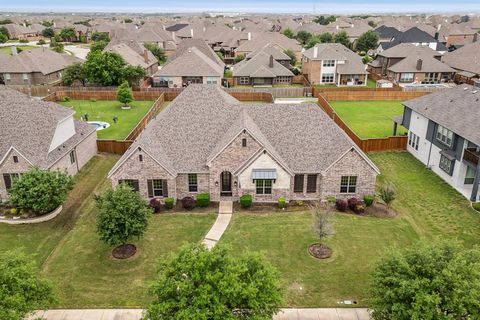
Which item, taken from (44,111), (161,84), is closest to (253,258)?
(44,111)

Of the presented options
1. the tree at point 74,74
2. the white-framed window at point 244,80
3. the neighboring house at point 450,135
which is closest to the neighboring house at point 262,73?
the white-framed window at point 244,80

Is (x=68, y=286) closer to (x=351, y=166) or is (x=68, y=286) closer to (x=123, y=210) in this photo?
(x=123, y=210)

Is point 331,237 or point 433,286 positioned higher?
point 433,286

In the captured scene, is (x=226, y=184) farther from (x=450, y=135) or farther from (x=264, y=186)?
(x=450, y=135)

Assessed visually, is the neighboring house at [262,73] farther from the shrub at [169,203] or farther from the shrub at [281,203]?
the shrub at [169,203]

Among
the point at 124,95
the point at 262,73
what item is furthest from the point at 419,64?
the point at 124,95
